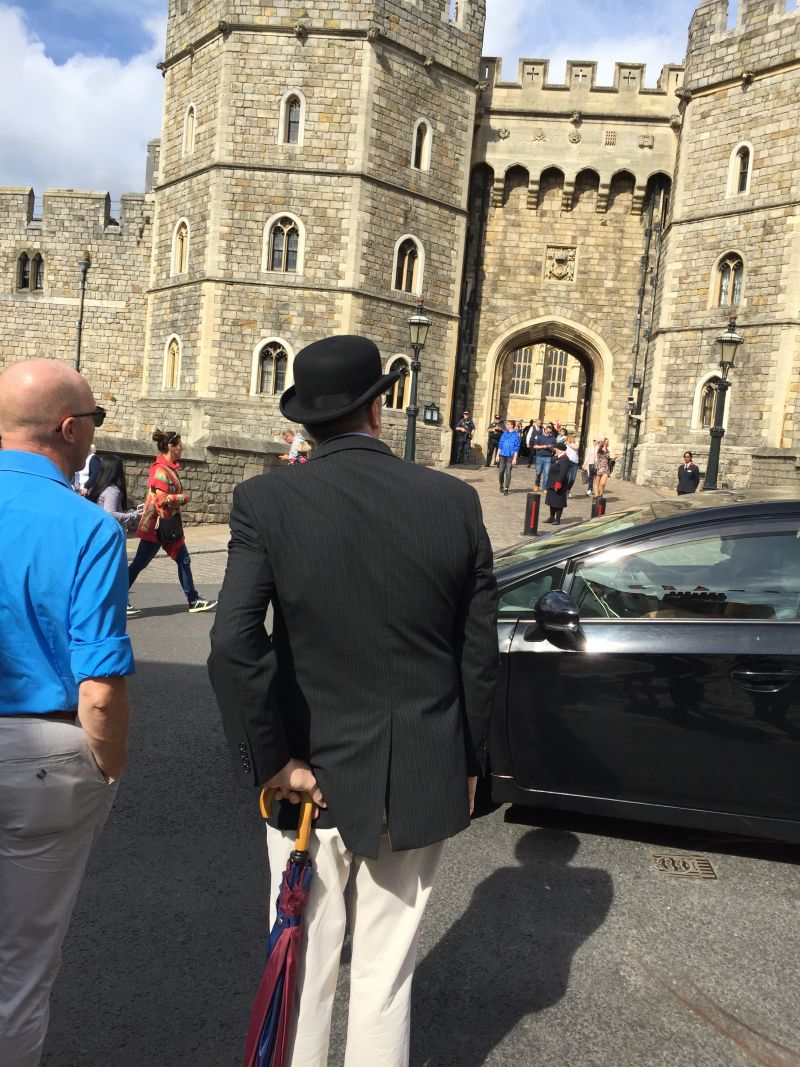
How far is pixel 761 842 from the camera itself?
3.53 metres

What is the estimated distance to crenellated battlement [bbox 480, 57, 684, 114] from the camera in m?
24.3

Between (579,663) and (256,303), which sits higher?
(256,303)

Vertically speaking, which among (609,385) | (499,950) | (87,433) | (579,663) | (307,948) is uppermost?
(609,385)

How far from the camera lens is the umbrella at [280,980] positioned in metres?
1.69

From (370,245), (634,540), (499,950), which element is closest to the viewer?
(499,950)

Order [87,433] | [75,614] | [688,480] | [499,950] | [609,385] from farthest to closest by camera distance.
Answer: [609,385] < [688,480] < [499,950] < [87,433] < [75,614]

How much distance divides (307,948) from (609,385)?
992 inches

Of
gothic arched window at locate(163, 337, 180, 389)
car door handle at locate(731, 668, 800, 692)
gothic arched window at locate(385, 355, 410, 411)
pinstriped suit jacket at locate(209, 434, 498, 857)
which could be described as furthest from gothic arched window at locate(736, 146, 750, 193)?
pinstriped suit jacket at locate(209, 434, 498, 857)

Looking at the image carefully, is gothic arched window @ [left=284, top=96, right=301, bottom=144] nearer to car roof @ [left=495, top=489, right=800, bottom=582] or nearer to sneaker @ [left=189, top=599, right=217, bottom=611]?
sneaker @ [left=189, top=599, right=217, bottom=611]

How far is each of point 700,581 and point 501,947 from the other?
1581 mm

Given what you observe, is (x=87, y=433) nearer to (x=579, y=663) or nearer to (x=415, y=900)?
(x=415, y=900)

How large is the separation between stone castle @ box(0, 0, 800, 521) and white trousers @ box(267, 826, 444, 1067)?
18.0m

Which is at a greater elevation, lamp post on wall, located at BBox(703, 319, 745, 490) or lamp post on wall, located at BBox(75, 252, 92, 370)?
lamp post on wall, located at BBox(75, 252, 92, 370)

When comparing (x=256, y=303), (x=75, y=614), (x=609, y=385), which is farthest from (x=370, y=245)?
(x=75, y=614)
